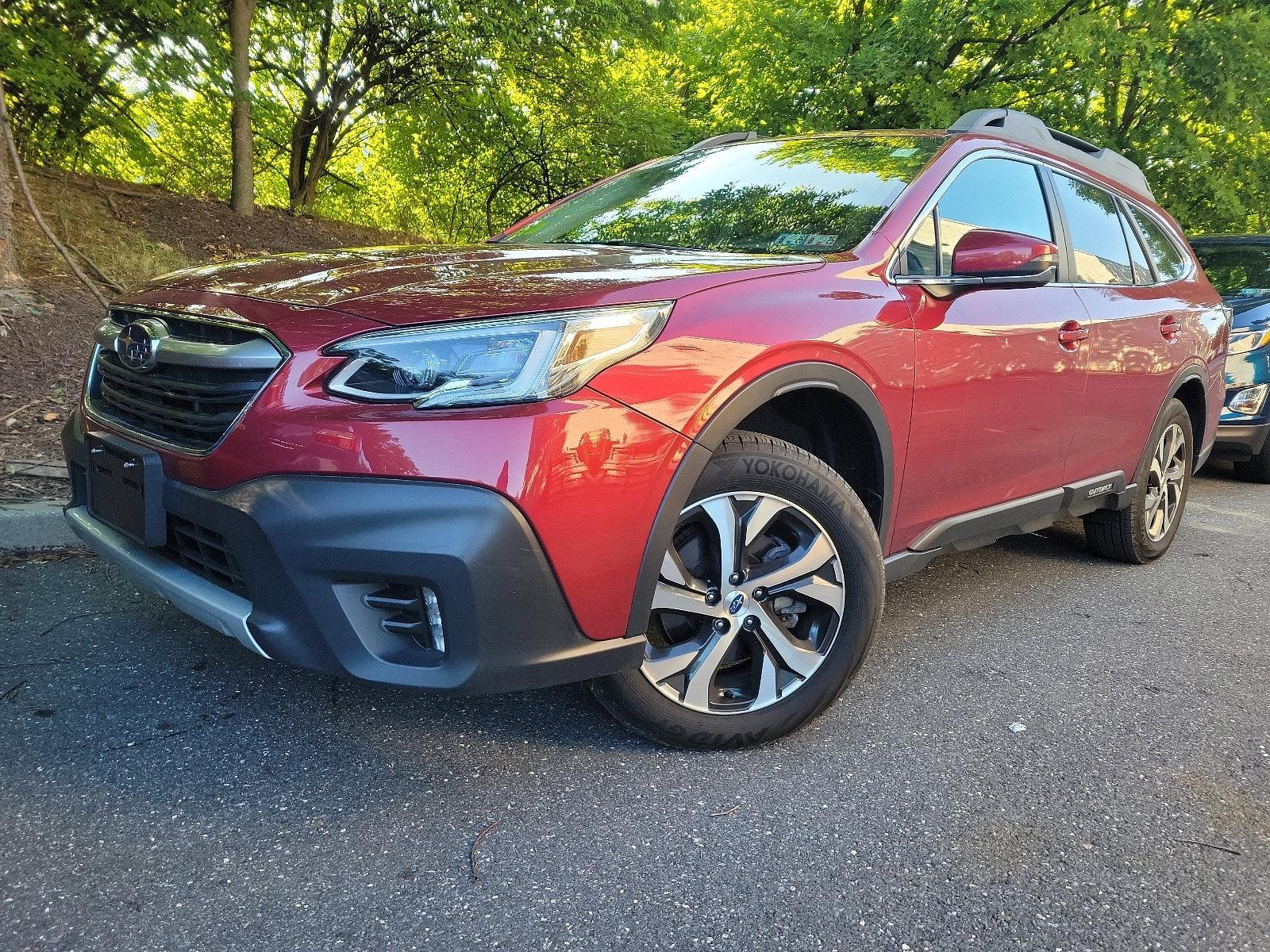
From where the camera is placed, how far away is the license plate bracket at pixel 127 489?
201 cm

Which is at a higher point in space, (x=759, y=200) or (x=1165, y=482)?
(x=759, y=200)

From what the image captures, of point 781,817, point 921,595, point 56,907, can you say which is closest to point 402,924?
point 56,907

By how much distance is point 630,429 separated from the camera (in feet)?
6.16

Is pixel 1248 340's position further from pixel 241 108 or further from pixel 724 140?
pixel 241 108

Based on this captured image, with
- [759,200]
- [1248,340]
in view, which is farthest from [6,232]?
[1248,340]

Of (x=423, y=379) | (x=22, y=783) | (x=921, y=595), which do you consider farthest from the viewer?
(x=921, y=595)

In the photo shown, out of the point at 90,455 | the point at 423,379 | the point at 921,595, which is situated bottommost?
the point at 921,595

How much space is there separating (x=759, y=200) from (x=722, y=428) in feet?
3.89

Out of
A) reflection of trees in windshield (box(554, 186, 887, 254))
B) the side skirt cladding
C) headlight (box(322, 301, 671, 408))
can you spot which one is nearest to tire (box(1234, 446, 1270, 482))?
the side skirt cladding

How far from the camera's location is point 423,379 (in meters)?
1.79

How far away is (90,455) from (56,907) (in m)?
1.13

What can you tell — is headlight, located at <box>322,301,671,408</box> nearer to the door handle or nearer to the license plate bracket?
the license plate bracket

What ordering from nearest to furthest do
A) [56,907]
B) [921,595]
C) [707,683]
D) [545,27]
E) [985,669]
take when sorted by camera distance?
1. [56,907]
2. [707,683]
3. [985,669]
4. [921,595]
5. [545,27]

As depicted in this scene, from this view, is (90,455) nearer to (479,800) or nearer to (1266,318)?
(479,800)
